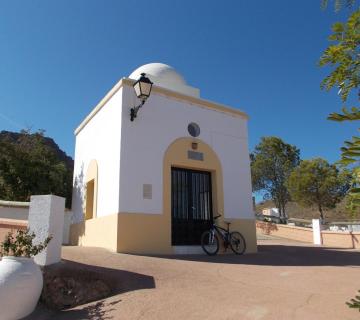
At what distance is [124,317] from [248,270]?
3.41 m

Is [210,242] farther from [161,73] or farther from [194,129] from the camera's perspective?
[161,73]

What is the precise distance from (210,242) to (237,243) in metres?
1.01

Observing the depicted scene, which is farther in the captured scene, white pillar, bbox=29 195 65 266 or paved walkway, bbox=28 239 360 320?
white pillar, bbox=29 195 65 266

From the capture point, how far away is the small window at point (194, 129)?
11.0 meters

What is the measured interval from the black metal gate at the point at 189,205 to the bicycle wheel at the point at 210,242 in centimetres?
40

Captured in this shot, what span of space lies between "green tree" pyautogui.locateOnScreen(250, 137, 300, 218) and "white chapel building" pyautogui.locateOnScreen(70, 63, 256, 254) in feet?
72.3

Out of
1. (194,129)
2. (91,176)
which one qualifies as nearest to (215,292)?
(194,129)

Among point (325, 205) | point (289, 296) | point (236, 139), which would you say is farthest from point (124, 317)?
point (325, 205)

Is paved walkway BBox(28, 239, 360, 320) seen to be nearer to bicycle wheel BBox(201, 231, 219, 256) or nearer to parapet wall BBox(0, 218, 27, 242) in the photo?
parapet wall BBox(0, 218, 27, 242)

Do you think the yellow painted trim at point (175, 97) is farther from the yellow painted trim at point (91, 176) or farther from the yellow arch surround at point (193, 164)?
the yellow painted trim at point (91, 176)

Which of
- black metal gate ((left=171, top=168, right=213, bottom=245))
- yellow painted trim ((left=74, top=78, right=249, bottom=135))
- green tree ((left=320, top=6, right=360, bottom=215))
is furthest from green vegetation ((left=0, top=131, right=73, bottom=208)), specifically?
green tree ((left=320, top=6, right=360, bottom=215))

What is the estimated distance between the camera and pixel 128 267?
6.45 meters

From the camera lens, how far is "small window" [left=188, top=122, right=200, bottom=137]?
11039 mm

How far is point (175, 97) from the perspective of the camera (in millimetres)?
10797
